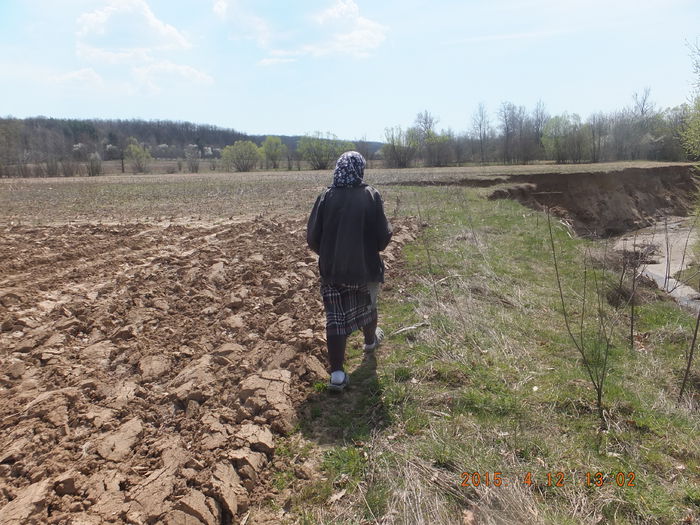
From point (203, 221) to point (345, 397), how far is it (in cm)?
896

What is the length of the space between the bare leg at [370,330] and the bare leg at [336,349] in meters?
0.46

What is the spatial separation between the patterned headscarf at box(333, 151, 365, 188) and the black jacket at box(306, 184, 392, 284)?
52mm

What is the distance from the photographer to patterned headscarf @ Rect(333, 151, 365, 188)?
3686 millimetres

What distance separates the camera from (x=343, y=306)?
384cm

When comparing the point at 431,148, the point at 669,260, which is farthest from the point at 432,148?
the point at 669,260

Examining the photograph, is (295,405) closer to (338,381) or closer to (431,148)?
(338,381)

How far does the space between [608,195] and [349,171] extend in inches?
1108

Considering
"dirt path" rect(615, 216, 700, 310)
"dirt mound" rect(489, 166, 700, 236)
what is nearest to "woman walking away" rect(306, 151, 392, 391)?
"dirt path" rect(615, 216, 700, 310)

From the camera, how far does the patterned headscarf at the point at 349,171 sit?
3686 millimetres

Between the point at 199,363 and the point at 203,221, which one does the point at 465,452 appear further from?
the point at 203,221

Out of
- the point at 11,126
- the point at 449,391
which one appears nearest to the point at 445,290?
the point at 449,391

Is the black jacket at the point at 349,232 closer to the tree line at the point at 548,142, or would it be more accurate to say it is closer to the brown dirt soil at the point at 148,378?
the brown dirt soil at the point at 148,378
